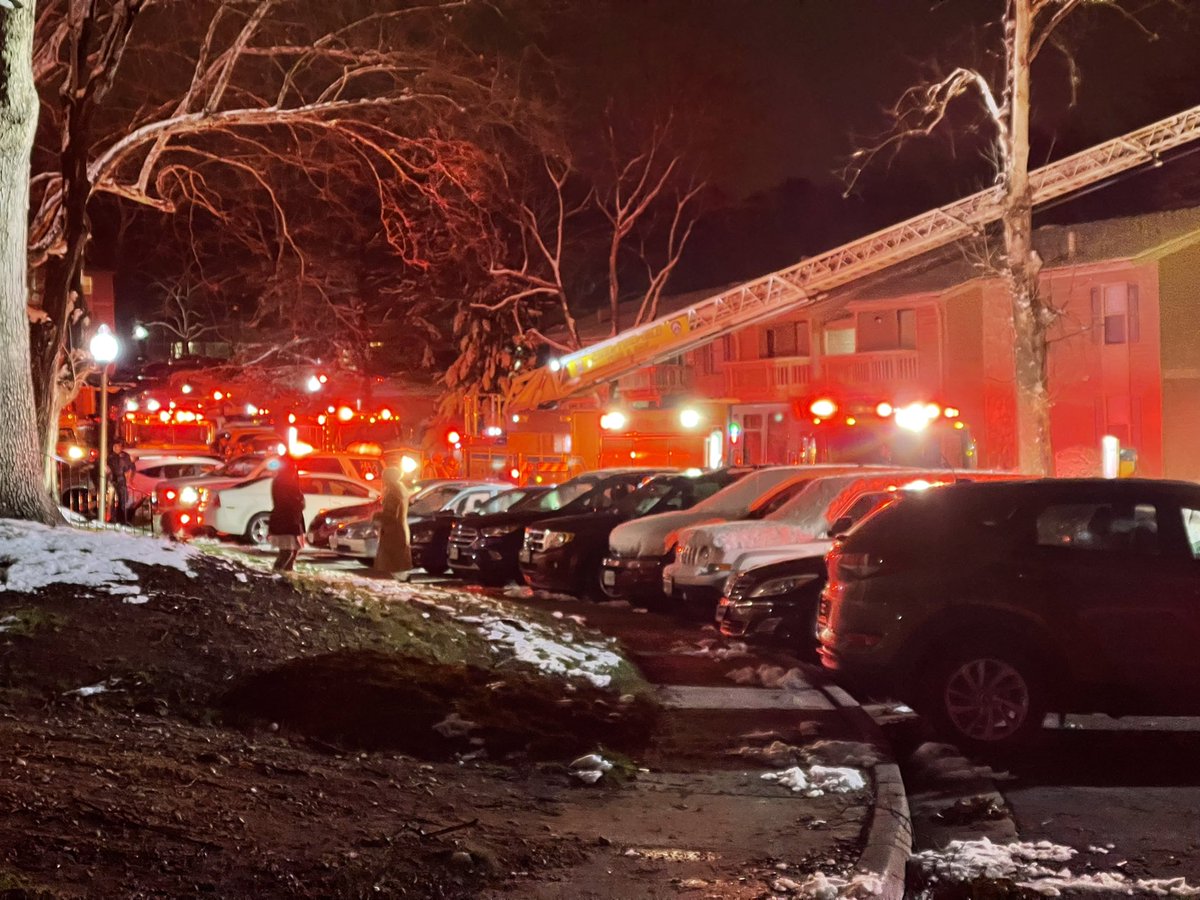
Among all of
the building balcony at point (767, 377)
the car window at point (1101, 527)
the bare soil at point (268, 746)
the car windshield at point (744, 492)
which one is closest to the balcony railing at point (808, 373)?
the building balcony at point (767, 377)

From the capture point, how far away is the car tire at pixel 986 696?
8766mm

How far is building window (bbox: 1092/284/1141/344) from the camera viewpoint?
33.2 metres

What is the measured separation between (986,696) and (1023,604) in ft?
2.05

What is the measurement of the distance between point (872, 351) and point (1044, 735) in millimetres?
29173

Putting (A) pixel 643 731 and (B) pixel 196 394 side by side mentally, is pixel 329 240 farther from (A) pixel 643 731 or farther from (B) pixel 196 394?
(A) pixel 643 731

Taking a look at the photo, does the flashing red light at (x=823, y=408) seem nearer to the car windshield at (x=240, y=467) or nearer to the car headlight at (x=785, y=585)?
the car headlight at (x=785, y=585)

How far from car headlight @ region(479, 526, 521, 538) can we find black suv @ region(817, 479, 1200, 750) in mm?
10387

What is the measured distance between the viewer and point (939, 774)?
847 centimetres

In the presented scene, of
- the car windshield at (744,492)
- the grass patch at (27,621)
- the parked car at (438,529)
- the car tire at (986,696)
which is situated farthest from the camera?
the parked car at (438,529)

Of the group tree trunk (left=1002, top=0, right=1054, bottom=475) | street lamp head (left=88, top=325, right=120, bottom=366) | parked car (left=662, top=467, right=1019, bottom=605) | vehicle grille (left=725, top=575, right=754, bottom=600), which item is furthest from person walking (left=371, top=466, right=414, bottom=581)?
tree trunk (left=1002, top=0, right=1054, bottom=475)

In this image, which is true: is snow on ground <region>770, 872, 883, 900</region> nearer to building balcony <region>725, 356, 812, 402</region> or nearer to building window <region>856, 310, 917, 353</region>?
building window <region>856, 310, 917, 353</region>

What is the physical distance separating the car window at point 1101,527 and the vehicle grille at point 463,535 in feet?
37.1

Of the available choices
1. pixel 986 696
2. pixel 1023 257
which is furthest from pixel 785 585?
pixel 1023 257

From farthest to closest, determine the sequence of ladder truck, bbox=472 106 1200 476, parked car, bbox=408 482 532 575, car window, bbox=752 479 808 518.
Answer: ladder truck, bbox=472 106 1200 476, parked car, bbox=408 482 532 575, car window, bbox=752 479 808 518
